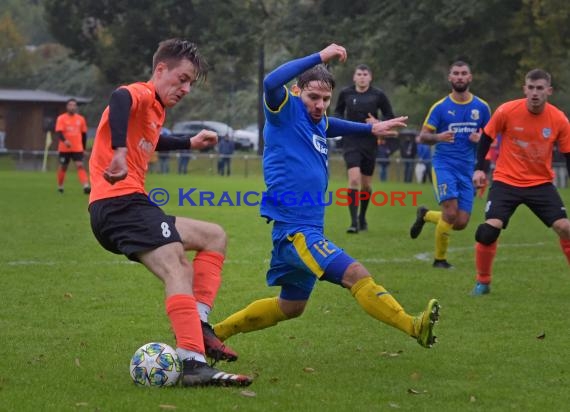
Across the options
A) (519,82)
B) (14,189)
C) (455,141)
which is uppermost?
(519,82)

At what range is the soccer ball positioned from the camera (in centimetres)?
588

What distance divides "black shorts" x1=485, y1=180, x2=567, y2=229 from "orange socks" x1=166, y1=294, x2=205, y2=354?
4.47m

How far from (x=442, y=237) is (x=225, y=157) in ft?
92.1

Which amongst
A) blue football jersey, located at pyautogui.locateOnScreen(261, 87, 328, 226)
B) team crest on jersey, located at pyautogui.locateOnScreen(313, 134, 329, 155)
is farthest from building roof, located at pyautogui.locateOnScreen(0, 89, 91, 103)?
blue football jersey, located at pyautogui.locateOnScreen(261, 87, 328, 226)

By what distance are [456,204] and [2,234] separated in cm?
652

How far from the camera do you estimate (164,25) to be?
50875 mm

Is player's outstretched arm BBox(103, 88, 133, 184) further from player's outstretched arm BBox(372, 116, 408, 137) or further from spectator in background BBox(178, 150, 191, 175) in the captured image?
spectator in background BBox(178, 150, 191, 175)

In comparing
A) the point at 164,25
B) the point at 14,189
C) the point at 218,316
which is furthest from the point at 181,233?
the point at 164,25

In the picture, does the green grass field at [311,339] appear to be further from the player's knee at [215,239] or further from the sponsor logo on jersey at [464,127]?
the sponsor logo on jersey at [464,127]

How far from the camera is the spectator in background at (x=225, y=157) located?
130 ft

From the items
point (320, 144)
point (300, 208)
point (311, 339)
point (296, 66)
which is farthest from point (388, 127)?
point (311, 339)

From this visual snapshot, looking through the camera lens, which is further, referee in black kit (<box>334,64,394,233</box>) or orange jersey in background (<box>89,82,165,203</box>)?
referee in black kit (<box>334,64,394,233</box>)

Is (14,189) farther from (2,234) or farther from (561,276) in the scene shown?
(561,276)

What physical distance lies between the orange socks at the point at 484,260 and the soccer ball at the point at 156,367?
15.0 ft
